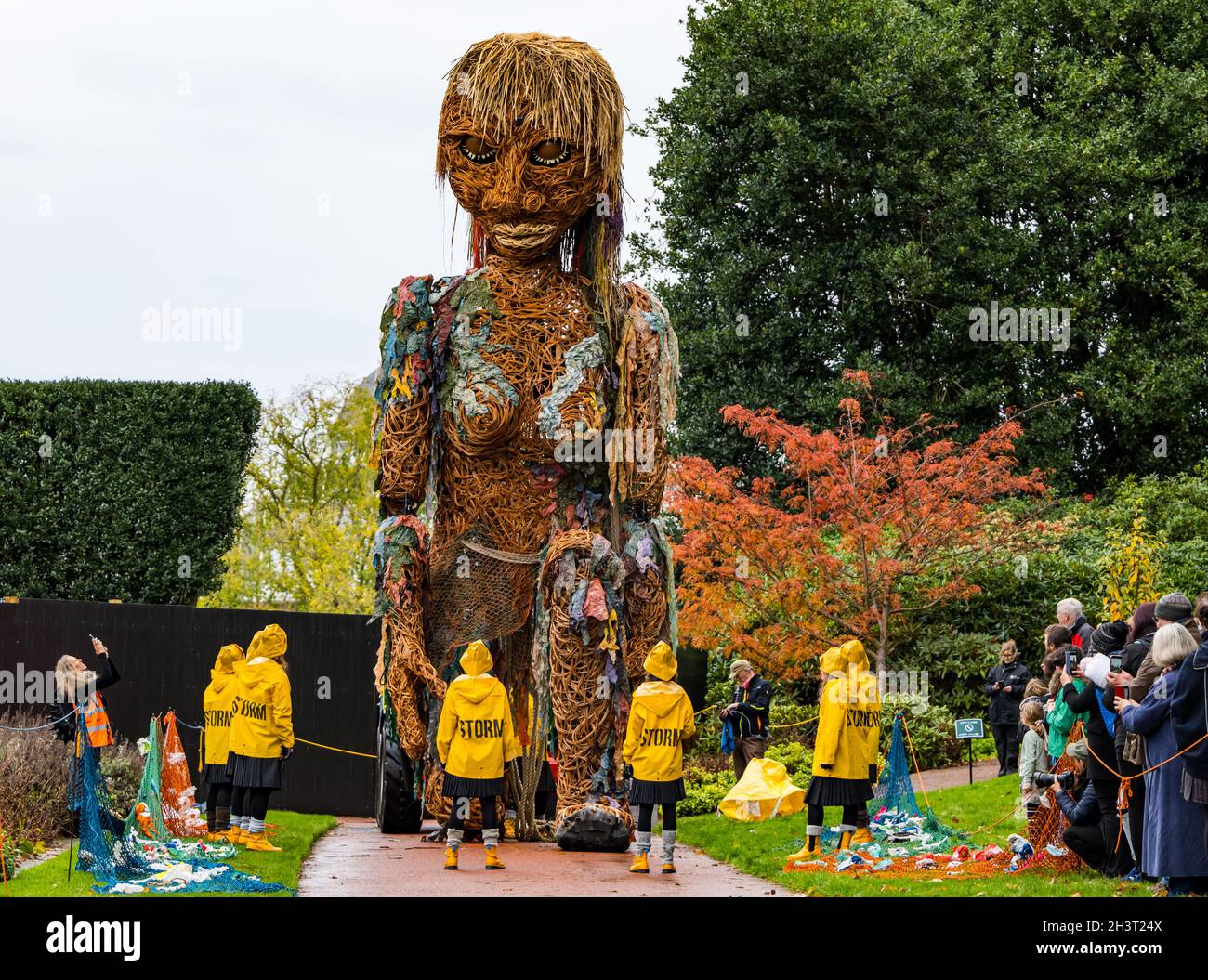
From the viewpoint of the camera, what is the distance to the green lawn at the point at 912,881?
8531 mm

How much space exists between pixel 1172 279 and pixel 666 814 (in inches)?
670

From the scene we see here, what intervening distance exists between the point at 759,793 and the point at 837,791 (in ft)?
7.43

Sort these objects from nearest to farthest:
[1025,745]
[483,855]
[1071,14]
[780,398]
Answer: [483,855]
[1025,745]
[780,398]
[1071,14]

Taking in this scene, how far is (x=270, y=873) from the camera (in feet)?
30.3

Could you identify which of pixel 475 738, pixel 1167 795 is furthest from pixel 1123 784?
pixel 475 738

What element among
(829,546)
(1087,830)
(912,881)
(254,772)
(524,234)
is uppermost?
(524,234)

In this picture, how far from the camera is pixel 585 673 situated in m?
10.2

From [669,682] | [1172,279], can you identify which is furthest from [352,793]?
[1172,279]

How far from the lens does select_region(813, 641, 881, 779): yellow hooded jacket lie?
1040cm

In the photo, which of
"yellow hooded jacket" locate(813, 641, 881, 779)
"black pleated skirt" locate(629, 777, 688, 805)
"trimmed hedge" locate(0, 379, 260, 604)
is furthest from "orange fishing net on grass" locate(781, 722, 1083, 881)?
"trimmed hedge" locate(0, 379, 260, 604)

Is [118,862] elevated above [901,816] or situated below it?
above

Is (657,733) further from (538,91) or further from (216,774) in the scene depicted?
(538,91)

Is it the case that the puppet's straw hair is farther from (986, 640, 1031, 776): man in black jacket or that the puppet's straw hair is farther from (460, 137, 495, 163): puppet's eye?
(986, 640, 1031, 776): man in black jacket

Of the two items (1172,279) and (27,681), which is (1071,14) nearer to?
(1172,279)
